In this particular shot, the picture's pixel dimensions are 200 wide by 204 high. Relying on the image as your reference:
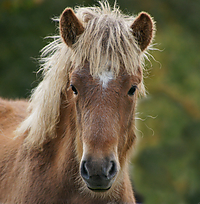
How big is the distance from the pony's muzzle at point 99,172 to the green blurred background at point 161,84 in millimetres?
7702

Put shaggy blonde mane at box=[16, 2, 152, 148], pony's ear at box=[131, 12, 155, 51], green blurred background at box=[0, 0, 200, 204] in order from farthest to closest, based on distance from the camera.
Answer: green blurred background at box=[0, 0, 200, 204] → pony's ear at box=[131, 12, 155, 51] → shaggy blonde mane at box=[16, 2, 152, 148]

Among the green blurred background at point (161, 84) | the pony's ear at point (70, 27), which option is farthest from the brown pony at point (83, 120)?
the green blurred background at point (161, 84)

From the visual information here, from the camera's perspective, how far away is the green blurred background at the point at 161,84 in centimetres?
1029

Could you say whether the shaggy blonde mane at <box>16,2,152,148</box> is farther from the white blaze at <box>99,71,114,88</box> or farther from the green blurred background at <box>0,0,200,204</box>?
the green blurred background at <box>0,0,200,204</box>

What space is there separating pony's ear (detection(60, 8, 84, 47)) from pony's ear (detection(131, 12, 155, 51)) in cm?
52

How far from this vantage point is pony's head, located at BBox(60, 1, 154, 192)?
239 cm

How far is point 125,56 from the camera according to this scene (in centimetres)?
270

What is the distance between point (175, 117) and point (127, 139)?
7843 mm

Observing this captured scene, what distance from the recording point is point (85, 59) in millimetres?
2727

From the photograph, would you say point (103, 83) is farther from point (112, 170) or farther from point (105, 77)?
point (112, 170)

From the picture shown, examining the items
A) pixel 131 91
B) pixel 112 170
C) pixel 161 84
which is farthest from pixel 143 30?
pixel 161 84

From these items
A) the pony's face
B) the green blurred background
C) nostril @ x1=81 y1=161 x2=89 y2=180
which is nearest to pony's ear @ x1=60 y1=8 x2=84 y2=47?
the pony's face

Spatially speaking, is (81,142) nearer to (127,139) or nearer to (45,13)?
(127,139)

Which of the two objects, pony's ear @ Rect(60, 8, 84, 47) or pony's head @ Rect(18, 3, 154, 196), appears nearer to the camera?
pony's head @ Rect(18, 3, 154, 196)
